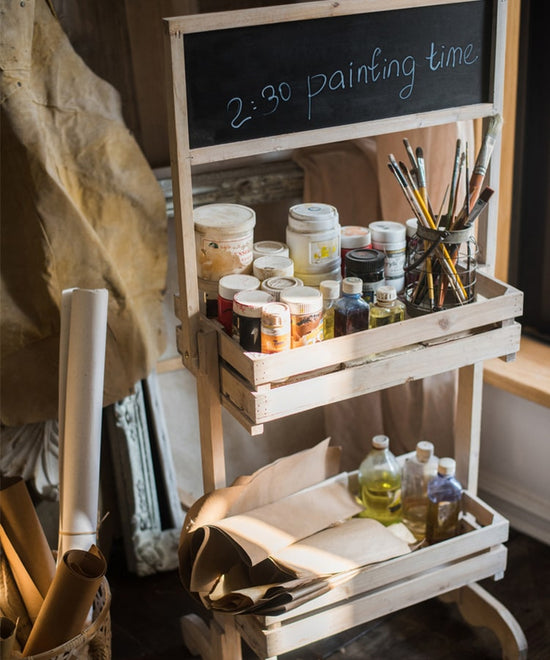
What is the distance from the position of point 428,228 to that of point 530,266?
32.0 inches

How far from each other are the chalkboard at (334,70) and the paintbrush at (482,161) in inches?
3.2

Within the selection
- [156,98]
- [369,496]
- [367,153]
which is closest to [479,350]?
[369,496]

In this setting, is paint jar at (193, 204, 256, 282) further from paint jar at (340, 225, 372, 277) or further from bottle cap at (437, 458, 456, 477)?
bottle cap at (437, 458, 456, 477)

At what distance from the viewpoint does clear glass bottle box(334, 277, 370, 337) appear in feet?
5.25

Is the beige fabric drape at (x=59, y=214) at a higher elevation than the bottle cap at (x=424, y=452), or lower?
higher

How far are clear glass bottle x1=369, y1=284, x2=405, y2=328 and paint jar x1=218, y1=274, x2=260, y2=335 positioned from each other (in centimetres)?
23

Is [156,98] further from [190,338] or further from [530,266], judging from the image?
[530,266]

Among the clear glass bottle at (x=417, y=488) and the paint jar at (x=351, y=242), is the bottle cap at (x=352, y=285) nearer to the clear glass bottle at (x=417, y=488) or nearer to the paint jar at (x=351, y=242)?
the paint jar at (x=351, y=242)

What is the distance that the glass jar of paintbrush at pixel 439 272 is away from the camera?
5.34 feet

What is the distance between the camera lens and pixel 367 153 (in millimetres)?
2191

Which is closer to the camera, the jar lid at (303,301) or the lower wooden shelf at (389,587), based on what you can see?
the jar lid at (303,301)

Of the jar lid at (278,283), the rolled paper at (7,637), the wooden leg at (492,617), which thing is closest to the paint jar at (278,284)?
the jar lid at (278,283)

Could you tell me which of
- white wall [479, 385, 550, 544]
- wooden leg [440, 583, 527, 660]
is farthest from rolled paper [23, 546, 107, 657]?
white wall [479, 385, 550, 544]

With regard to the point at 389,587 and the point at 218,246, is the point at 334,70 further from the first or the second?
the point at 389,587
